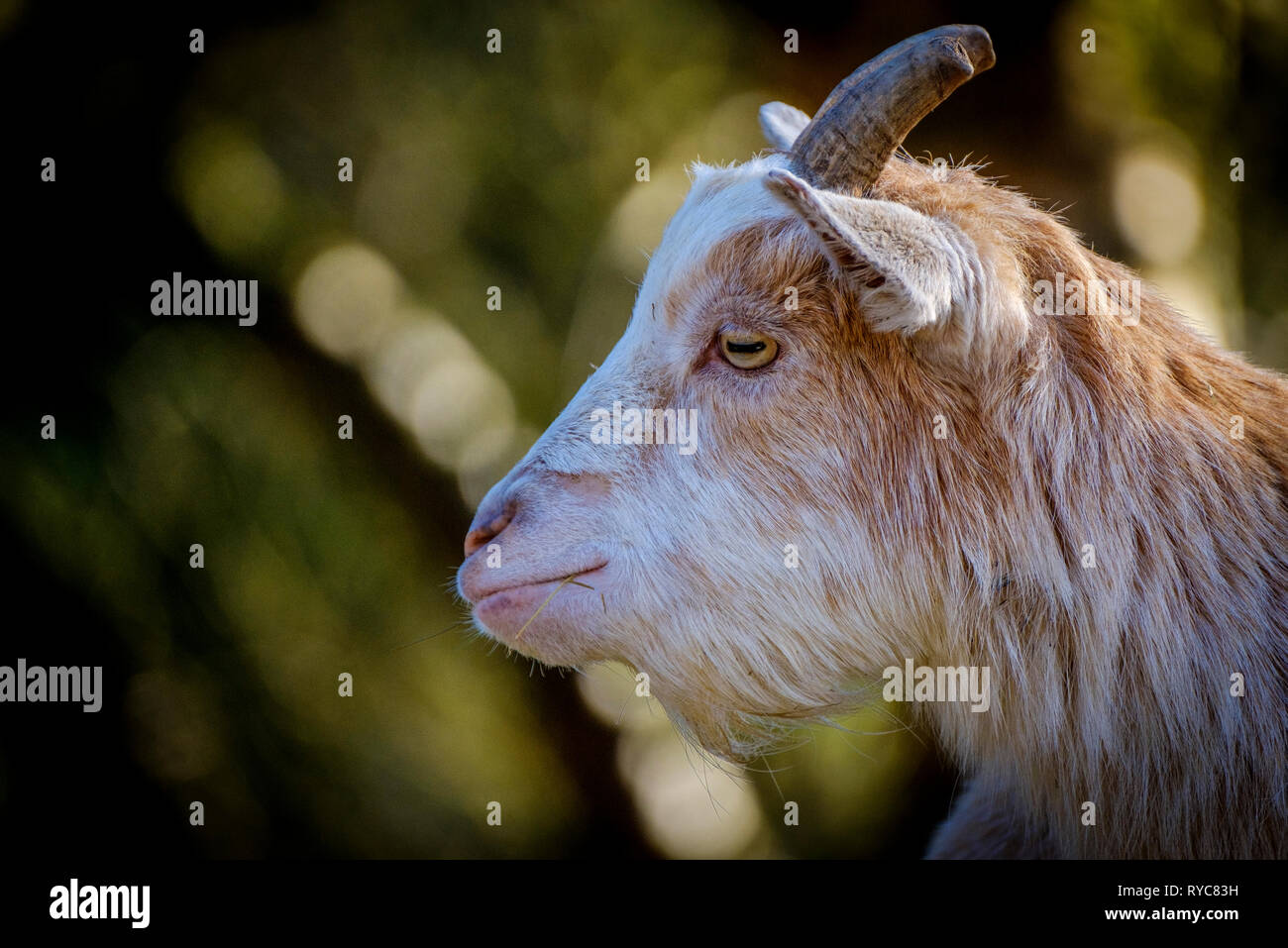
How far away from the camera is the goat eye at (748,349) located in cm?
219

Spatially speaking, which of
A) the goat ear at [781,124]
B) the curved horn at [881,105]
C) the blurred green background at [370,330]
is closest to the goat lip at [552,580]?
the curved horn at [881,105]

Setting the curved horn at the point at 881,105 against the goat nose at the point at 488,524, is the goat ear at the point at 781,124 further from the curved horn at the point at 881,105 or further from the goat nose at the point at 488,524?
the goat nose at the point at 488,524

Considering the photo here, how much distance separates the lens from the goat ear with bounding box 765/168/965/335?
1.78 metres

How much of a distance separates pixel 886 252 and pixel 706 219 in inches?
23.8

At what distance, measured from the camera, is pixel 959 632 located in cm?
221

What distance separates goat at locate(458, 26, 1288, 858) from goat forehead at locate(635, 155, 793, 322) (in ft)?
0.04

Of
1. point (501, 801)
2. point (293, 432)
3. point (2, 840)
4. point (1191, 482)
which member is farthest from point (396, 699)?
point (1191, 482)

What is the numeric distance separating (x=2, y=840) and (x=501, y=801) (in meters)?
2.01

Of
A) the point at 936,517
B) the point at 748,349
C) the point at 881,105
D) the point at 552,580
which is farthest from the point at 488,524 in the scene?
the point at 881,105

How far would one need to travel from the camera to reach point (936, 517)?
7.15 ft

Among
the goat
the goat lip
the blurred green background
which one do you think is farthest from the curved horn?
the blurred green background

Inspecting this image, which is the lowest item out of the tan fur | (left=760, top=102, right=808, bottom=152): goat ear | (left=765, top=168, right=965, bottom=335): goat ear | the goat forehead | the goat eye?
the tan fur

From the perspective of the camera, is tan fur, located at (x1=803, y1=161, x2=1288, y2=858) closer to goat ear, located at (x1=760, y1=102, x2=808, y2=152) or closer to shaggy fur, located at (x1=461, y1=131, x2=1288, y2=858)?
shaggy fur, located at (x1=461, y1=131, x2=1288, y2=858)

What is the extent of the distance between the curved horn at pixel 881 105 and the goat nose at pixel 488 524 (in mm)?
962
